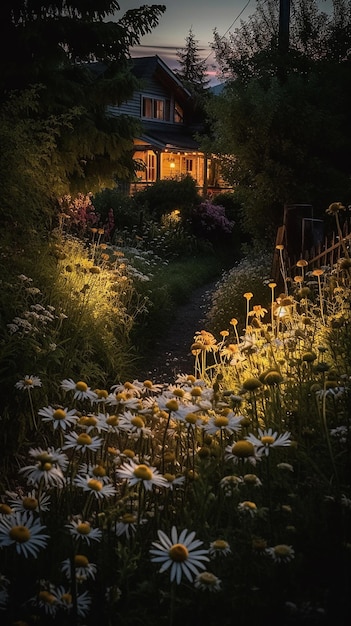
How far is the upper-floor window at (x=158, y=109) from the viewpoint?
2820 cm

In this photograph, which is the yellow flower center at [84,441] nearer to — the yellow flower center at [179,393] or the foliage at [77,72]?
the yellow flower center at [179,393]

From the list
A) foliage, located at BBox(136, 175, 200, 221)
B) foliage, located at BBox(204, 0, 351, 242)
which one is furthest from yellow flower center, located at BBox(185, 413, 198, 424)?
foliage, located at BBox(136, 175, 200, 221)

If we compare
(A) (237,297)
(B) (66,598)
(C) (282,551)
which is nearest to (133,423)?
(B) (66,598)

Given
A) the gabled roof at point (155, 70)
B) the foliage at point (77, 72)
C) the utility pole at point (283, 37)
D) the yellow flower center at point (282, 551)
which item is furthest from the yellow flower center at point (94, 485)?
the gabled roof at point (155, 70)

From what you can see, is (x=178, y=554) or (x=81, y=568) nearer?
(x=178, y=554)

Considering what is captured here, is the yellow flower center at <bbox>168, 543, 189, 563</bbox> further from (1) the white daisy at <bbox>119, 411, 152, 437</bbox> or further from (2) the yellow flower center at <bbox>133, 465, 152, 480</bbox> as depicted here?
(1) the white daisy at <bbox>119, 411, 152, 437</bbox>

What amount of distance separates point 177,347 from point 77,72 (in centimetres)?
389

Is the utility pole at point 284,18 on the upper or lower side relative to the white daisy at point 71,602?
upper

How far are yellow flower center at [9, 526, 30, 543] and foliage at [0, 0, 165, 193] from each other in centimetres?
597

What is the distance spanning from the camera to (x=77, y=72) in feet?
26.9

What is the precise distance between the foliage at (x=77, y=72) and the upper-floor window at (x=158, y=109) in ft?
67.7

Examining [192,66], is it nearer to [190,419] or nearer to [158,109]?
[158,109]

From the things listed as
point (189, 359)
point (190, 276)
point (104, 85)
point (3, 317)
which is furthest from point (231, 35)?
point (3, 317)

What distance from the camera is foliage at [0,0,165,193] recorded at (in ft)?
24.3
